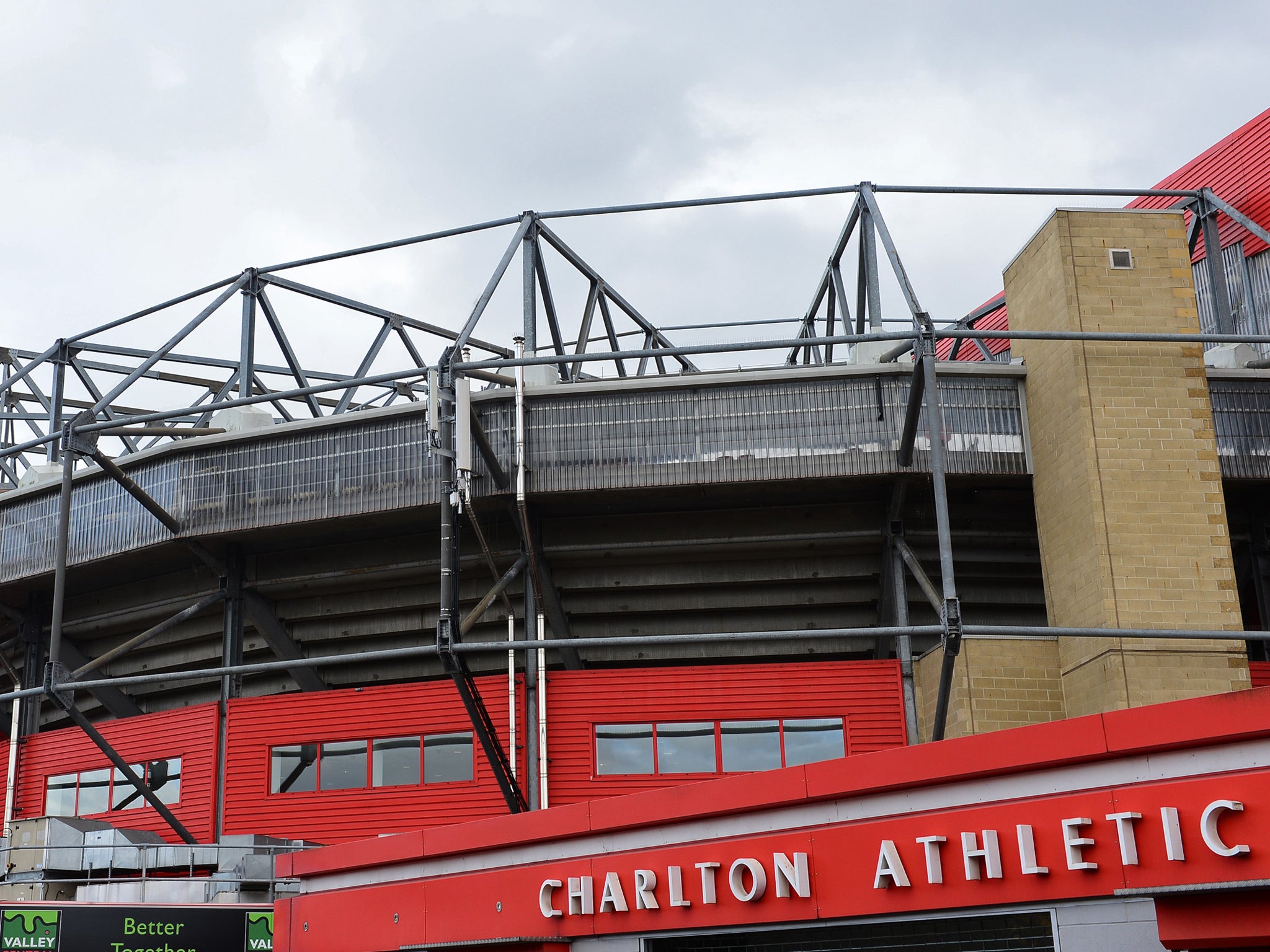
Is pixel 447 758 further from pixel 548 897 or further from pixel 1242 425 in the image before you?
pixel 1242 425

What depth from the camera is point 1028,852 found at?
36.9 ft

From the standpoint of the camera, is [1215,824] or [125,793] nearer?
[1215,824]

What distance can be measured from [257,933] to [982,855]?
12373 millimetres

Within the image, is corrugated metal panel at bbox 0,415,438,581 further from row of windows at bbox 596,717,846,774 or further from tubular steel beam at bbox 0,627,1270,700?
row of windows at bbox 596,717,846,774

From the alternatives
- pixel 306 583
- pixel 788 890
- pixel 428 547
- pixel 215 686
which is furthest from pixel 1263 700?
pixel 215 686

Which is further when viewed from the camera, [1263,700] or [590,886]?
[590,886]

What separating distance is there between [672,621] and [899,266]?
26.9 ft

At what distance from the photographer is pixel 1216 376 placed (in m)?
24.3

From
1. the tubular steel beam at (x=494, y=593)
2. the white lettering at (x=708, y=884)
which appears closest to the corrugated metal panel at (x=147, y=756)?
the tubular steel beam at (x=494, y=593)

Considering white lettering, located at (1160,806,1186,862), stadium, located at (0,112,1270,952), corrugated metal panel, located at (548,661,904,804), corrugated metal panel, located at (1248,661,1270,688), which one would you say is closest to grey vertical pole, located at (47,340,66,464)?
stadium, located at (0,112,1270,952)

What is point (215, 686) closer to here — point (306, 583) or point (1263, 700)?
point (306, 583)

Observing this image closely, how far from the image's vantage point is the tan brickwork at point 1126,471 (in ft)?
70.9

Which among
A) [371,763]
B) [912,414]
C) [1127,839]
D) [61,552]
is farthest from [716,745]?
[1127,839]

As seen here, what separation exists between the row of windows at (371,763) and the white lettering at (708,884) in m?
12.2
